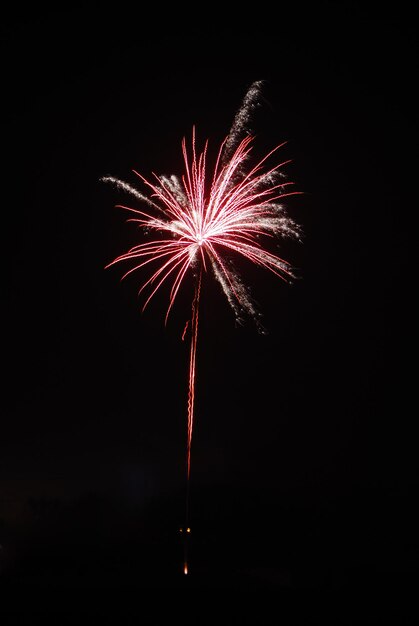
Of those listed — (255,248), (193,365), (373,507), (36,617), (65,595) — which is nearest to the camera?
(36,617)

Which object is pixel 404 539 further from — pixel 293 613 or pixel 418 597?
pixel 293 613

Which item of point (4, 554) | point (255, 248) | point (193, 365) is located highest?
point (255, 248)

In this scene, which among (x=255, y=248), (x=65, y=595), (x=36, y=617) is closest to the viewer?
(x=36, y=617)

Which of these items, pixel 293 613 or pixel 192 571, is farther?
pixel 192 571

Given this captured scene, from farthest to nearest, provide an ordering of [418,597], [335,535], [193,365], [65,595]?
[335,535] < [193,365] < [418,597] < [65,595]

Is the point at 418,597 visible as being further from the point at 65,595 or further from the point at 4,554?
the point at 4,554

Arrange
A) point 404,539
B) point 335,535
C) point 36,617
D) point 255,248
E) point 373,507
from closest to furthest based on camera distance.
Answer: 1. point 36,617
2. point 255,248
3. point 404,539
4. point 335,535
5. point 373,507

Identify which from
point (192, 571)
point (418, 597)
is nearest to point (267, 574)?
point (192, 571)

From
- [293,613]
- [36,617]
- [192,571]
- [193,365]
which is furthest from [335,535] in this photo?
[36,617]

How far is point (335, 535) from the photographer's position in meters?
25.4

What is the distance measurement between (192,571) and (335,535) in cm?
1129

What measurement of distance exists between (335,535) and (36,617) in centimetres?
1867

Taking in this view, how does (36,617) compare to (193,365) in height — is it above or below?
below

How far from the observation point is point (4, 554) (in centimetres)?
2425
